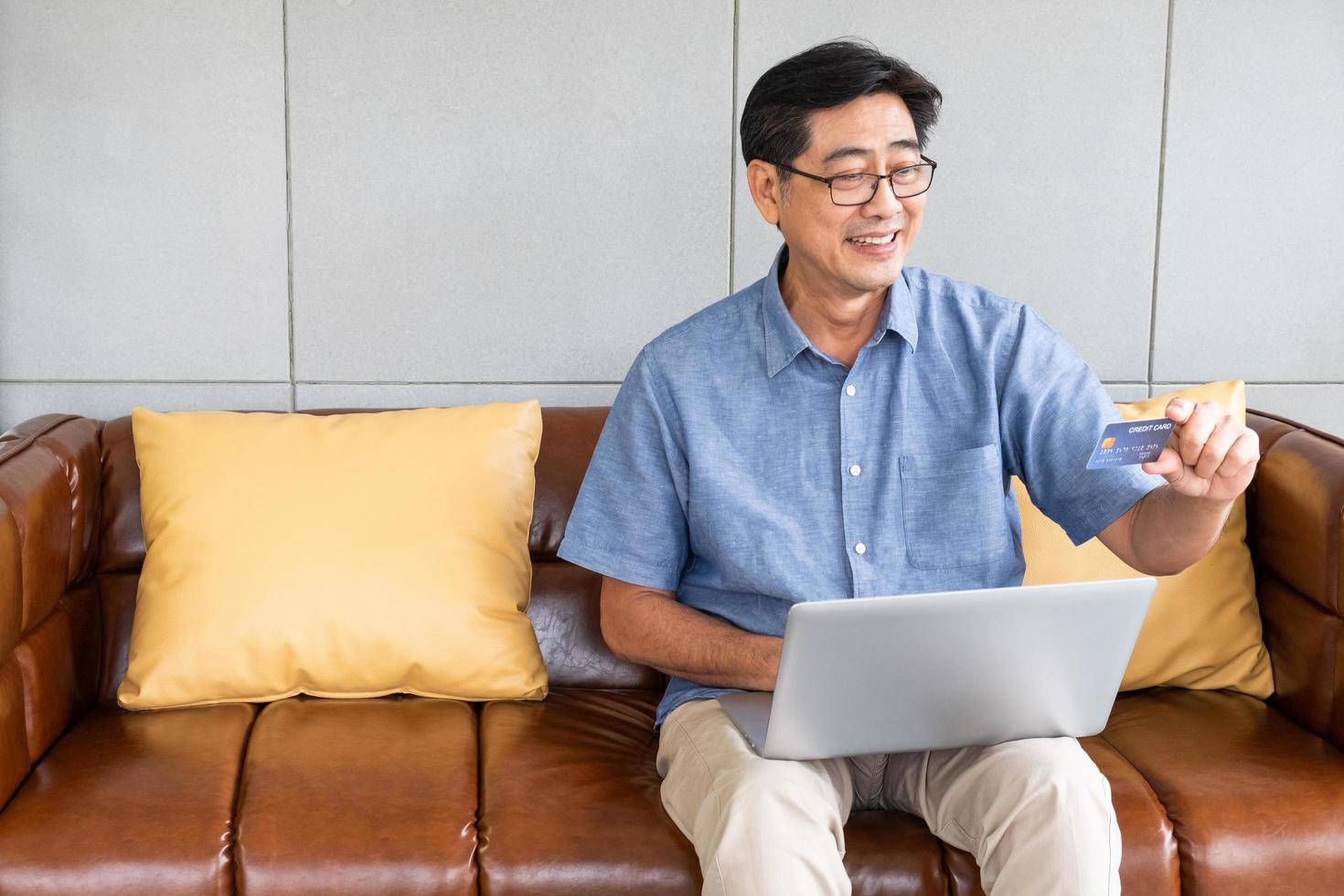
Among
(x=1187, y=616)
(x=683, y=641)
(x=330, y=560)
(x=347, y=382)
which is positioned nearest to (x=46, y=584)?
(x=330, y=560)

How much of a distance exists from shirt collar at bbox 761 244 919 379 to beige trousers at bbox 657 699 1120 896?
607mm

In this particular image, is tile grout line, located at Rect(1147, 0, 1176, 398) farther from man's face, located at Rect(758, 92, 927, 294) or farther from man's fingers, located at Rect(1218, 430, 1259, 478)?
man's fingers, located at Rect(1218, 430, 1259, 478)

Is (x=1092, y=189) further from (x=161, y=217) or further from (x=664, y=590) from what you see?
(x=161, y=217)

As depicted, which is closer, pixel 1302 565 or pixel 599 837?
pixel 599 837

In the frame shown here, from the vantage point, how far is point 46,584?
7.16 ft

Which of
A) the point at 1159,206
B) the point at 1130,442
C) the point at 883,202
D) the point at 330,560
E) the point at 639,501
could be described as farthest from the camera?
the point at 1159,206

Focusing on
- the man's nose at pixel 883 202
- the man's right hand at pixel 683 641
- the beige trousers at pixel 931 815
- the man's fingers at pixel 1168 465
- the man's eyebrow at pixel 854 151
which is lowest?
the beige trousers at pixel 931 815

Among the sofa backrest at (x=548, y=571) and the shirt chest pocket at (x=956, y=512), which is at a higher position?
the shirt chest pocket at (x=956, y=512)

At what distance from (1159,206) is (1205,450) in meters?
1.48

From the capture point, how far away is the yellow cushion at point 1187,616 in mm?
2375

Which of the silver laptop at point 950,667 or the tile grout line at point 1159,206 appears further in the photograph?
the tile grout line at point 1159,206

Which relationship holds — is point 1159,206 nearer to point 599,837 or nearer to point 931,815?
point 931,815

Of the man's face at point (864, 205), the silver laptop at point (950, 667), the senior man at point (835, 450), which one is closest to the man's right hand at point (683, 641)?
the senior man at point (835, 450)

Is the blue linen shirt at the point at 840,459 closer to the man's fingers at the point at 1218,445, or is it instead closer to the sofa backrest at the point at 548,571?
the man's fingers at the point at 1218,445
